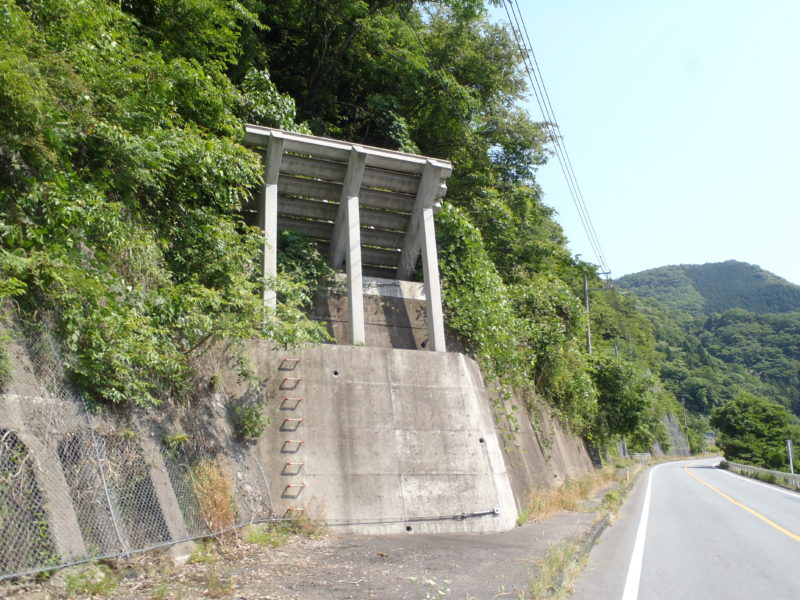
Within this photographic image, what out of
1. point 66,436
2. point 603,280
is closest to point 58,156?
point 66,436

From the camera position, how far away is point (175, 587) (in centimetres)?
551

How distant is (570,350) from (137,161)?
1685 centimetres

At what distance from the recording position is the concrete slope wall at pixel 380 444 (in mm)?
9438

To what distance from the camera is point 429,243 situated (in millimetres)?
13555

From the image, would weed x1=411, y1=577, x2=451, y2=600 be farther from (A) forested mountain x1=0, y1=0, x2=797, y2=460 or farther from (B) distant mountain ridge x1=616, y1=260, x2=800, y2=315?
(B) distant mountain ridge x1=616, y1=260, x2=800, y2=315

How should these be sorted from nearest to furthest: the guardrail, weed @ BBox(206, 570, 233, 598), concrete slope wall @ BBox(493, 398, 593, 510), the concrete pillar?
weed @ BBox(206, 570, 233, 598)
the concrete pillar
concrete slope wall @ BBox(493, 398, 593, 510)
the guardrail

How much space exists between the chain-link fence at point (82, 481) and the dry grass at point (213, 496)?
1 centimetres

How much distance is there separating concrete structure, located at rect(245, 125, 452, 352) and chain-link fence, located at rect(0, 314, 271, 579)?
4205mm

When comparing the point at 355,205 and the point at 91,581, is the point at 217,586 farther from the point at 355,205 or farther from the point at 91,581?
the point at 355,205

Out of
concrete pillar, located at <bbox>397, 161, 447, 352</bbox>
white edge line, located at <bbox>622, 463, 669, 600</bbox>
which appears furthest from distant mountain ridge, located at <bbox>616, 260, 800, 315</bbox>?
white edge line, located at <bbox>622, 463, 669, 600</bbox>

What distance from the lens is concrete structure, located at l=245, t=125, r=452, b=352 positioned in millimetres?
12250

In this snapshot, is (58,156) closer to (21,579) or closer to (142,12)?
(21,579)

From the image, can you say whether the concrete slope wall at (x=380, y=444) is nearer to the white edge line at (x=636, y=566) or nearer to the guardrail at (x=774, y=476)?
the white edge line at (x=636, y=566)

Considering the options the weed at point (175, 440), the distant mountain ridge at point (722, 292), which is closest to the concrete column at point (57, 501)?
the weed at point (175, 440)
